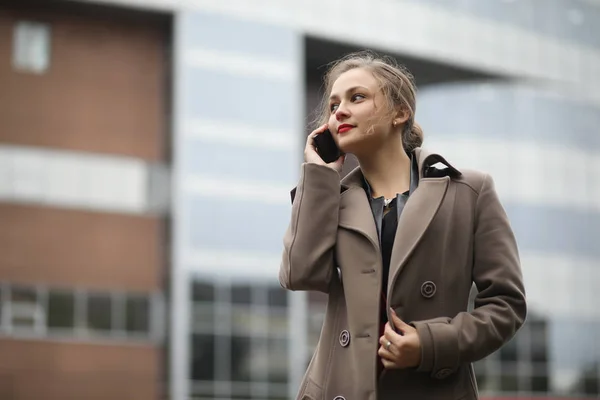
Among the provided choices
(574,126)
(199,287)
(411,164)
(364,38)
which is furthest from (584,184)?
(411,164)

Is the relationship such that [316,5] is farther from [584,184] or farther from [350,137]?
[350,137]

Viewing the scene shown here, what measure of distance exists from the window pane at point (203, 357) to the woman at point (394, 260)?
33.0 metres

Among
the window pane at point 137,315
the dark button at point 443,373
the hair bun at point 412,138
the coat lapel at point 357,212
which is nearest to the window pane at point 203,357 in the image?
the window pane at point 137,315

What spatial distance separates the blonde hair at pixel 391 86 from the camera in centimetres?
372

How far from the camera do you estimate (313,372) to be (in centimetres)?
357

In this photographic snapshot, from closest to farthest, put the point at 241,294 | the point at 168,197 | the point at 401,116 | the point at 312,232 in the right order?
1. the point at 312,232
2. the point at 401,116
3. the point at 241,294
4. the point at 168,197

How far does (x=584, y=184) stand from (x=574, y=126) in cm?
239

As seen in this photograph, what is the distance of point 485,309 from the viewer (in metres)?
3.41

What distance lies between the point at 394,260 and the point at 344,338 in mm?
299

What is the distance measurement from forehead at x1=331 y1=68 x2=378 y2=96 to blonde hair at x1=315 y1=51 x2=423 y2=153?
20mm

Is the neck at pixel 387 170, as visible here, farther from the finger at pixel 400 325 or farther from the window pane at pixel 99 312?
the window pane at pixel 99 312

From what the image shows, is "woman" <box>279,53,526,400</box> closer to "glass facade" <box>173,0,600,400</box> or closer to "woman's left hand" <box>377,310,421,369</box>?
"woman's left hand" <box>377,310,421,369</box>

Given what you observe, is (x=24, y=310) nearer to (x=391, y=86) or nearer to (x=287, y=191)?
(x=287, y=191)

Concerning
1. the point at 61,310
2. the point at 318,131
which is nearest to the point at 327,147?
the point at 318,131
